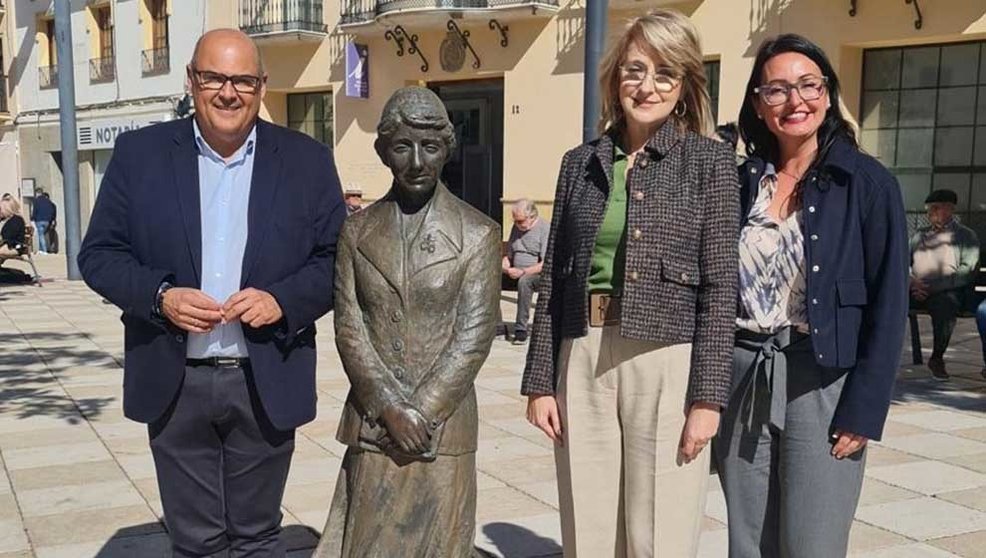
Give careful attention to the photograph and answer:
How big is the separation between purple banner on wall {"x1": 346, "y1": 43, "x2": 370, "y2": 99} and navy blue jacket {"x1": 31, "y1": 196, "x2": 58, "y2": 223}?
8.85 meters

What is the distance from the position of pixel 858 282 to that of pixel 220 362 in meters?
1.70

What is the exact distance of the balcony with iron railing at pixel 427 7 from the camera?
44.8ft

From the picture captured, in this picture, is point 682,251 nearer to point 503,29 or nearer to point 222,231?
point 222,231

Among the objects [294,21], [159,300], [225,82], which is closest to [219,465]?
[159,300]

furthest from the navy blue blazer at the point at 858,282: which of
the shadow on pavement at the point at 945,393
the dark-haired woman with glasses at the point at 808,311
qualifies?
the shadow on pavement at the point at 945,393

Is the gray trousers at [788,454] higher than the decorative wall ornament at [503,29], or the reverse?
the decorative wall ornament at [503,29]

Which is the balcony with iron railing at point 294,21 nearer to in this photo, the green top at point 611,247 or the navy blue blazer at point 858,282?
the green top at point 611,247

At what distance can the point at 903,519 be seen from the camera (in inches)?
163

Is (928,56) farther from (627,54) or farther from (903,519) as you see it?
(627,54)

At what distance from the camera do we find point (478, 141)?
1551 centimetres

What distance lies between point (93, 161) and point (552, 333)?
20988 mm

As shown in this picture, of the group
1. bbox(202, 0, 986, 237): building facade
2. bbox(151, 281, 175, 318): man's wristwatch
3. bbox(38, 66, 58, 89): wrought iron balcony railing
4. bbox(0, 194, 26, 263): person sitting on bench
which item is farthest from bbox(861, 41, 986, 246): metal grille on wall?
bbox(38, 66, 58, 89): wrought iron balcony railing

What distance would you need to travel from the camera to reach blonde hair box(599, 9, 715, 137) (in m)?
2.30

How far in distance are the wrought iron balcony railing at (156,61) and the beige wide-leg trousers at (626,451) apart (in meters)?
18.2
